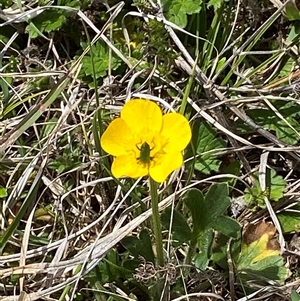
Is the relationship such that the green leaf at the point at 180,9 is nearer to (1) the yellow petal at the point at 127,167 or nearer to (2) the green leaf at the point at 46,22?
(2) the green leaf at the point at 46,22

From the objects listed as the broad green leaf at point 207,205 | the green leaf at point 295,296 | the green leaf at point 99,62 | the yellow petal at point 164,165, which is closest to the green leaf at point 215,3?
the green leaf at point 99,62

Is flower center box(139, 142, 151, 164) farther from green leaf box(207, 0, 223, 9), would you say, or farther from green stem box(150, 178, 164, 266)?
green leaf box(207, 0, 223, 9)

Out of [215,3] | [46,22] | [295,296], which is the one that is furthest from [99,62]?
[295,296]

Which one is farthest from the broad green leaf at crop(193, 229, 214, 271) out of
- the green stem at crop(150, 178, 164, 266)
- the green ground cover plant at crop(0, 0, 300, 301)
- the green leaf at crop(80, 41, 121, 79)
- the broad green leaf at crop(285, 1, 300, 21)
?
the broad green leaf at crop(285, 1, 300, 21)

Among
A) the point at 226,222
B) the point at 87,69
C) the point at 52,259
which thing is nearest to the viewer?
the point at 226,222

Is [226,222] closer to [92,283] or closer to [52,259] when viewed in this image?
[92,283]

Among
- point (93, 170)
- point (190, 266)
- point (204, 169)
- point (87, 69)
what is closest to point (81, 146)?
point (93, 170)
